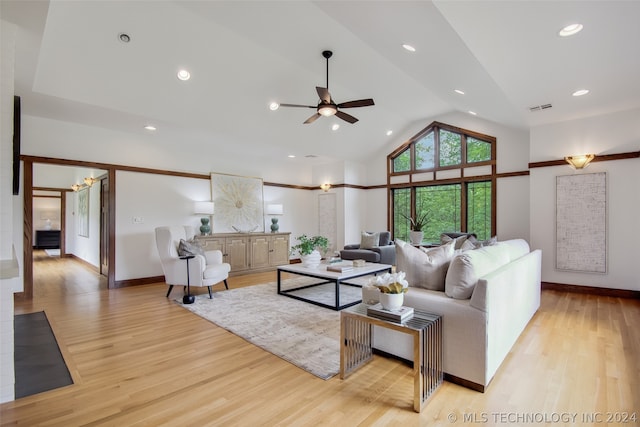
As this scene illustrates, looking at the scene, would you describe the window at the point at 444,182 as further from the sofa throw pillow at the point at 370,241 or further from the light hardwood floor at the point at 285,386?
the light hardwood floor at the point at 285,386

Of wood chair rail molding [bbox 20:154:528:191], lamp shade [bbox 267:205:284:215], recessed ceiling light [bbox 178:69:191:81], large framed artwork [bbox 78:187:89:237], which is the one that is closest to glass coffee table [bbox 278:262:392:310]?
lamp shade [bbox 267:205:284:215]

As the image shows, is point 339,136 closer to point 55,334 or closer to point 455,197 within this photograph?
point 455,197

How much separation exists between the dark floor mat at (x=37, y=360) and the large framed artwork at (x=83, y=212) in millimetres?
5033

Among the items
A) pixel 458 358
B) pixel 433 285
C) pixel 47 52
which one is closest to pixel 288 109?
pixel 47 52

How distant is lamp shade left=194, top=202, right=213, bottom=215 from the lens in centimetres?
611

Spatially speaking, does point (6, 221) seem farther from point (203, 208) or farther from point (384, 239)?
point (384, 239)

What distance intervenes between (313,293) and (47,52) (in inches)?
177

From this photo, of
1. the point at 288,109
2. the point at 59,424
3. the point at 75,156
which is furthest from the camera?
the point at 288,109

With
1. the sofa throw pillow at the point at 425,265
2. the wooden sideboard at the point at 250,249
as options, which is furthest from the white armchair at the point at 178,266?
the sofa throw pillow at the point at 425,265

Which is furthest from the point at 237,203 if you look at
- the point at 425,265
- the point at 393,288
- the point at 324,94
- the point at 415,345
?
the point at 415,345

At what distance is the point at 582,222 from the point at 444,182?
2.86 m

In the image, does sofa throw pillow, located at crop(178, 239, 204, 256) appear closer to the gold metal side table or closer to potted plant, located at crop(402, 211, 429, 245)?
the gold metal side table

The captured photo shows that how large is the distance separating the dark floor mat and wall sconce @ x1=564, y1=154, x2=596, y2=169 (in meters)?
6.74

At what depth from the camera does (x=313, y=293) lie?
479 centimetres
